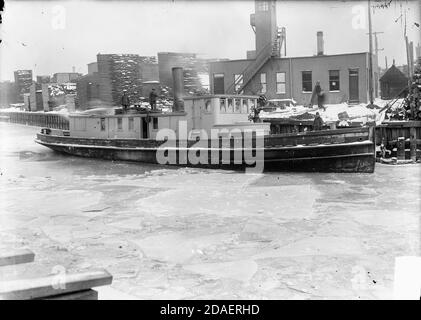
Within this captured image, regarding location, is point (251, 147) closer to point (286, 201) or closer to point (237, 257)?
point (286, 201)

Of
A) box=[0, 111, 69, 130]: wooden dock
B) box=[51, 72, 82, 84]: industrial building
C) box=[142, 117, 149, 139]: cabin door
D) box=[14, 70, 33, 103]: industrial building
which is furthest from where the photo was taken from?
box=[51, 72, 82, 84]: industrial building

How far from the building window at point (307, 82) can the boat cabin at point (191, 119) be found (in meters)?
11.6

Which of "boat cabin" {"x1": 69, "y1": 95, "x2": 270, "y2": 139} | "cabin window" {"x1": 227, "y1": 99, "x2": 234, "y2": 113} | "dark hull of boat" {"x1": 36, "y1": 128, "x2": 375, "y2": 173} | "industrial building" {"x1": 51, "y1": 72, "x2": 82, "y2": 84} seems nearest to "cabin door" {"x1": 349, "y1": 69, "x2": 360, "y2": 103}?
"boat cabin" {"x1": 69, "y1": 95, "x2": 270, "y2": 139}

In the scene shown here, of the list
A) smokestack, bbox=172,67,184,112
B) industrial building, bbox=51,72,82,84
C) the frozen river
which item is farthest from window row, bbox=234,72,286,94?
industrial building, bbox=51,72,82,84

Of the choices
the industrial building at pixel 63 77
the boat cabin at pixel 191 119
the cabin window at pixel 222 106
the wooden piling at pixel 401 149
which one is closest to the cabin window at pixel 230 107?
the boat cabin at pixel 191 119

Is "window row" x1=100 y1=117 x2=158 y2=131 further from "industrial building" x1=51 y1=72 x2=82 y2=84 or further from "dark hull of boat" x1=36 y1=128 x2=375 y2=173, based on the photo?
"industrial building" x1=51 y1=72 x2=82 y2=84

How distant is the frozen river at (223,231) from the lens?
582cm

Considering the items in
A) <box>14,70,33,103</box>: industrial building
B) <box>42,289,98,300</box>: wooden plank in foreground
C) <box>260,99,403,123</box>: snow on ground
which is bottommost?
<box>42,289,98,300</box>: wooden plank in foreground

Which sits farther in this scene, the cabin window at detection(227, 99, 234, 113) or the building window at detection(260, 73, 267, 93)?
the building window at detection(260, 73, 267, 93)

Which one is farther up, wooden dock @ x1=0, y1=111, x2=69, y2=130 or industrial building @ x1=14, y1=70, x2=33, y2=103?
industrial building @ x1=14, y1=70, x2=33, y2=103

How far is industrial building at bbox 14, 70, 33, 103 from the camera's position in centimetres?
4972

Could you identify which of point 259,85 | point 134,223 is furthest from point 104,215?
point 259,85

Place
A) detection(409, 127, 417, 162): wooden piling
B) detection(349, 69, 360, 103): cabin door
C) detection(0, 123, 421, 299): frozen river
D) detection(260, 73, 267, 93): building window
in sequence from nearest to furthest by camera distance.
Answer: detection(0, 123, 421, 299): frozen river < detection(409, 127, 417, 162): wooden piling < detection(349, 69, 360, 103): cabin door < detection(260, 73, 267, 93): building window

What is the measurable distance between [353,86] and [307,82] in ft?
9.21
